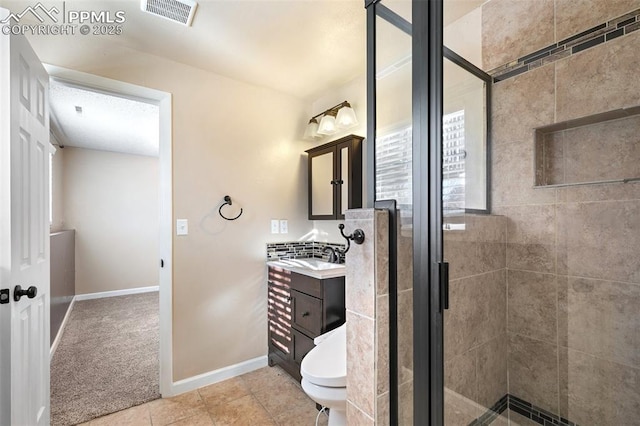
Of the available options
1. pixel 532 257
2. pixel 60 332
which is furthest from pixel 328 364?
pixel 60 332

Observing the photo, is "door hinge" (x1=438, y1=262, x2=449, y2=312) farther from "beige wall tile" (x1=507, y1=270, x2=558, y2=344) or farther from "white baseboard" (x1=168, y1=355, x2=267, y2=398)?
"white baseboard" (x1=168, y1=355, x2=267, y2=398)

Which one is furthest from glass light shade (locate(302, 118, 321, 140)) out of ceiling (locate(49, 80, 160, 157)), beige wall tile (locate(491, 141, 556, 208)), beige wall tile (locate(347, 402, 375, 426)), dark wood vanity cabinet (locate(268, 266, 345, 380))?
beige wall tile (locate(347, 402, 375, 426))

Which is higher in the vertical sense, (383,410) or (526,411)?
(383,410)

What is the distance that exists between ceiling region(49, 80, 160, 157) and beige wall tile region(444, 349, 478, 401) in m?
2.80

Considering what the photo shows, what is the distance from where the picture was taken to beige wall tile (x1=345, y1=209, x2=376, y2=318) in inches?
42.6

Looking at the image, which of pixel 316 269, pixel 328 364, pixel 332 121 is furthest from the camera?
pixel 332 121

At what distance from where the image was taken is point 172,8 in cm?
165

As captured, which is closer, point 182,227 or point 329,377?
point 329,377

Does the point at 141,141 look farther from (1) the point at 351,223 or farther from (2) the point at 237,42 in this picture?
(1) the point at 351,223

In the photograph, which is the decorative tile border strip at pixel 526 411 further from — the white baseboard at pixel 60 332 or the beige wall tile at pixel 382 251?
the white baseboard at pixel 60 332

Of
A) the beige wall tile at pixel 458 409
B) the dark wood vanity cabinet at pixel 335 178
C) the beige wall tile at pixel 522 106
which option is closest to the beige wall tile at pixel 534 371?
the beige wall tile at pixel 458 409

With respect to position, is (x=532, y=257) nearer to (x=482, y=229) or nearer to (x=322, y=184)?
(x=482, y=229)

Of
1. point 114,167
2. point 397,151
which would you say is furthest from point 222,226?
point 114,167

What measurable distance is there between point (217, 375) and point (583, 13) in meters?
2.98
